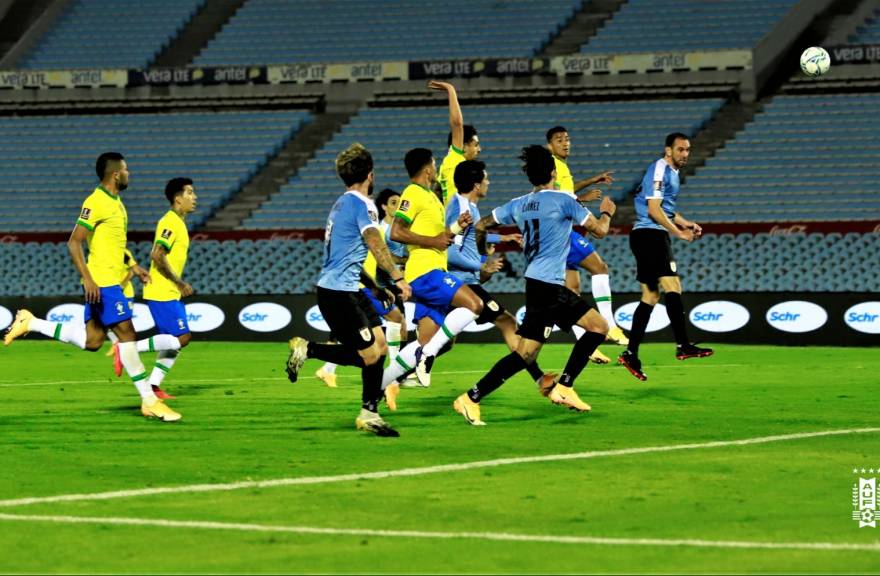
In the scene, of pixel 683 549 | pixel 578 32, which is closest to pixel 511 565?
pixel 683 549

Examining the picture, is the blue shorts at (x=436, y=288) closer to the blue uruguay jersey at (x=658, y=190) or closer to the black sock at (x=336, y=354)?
the black sock at (x=336, y=354)

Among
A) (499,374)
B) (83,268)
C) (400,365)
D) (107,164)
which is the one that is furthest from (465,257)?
(83,268)

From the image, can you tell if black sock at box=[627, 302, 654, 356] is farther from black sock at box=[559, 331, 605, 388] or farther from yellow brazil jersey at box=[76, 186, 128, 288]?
yellow brazil jersey at box=[76, 186, 128, 288]

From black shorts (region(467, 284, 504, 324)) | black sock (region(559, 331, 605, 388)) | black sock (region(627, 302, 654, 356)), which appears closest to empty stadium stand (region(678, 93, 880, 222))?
black sock (region(627, 302, 654, 356))

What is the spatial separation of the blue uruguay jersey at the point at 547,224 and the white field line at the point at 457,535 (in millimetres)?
4977

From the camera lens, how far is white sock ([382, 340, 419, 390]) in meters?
12.2

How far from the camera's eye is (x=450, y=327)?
1254 cm

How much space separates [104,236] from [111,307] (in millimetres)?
709

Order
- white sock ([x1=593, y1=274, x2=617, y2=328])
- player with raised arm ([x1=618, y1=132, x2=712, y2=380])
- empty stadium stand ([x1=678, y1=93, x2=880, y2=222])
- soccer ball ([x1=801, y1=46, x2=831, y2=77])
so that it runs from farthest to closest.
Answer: empty stadium stand ([x1=678, y1=93, x2=880, y2=222]), soccer ball ([x1=801, y1=46, x2=831, y2=77]), white sock ([x1=593, y1=274, x2=617, y2=328]), player with raised arm ([x1=618, y1=132, x2=712, y2=380])

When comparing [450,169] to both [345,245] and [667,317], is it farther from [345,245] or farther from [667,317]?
[667,317]

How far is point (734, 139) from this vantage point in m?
31.0

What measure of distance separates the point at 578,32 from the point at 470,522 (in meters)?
29.9

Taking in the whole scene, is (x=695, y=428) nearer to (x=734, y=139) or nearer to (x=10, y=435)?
(x=10, y=435)

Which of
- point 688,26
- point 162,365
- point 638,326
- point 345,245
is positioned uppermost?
point 688,26
